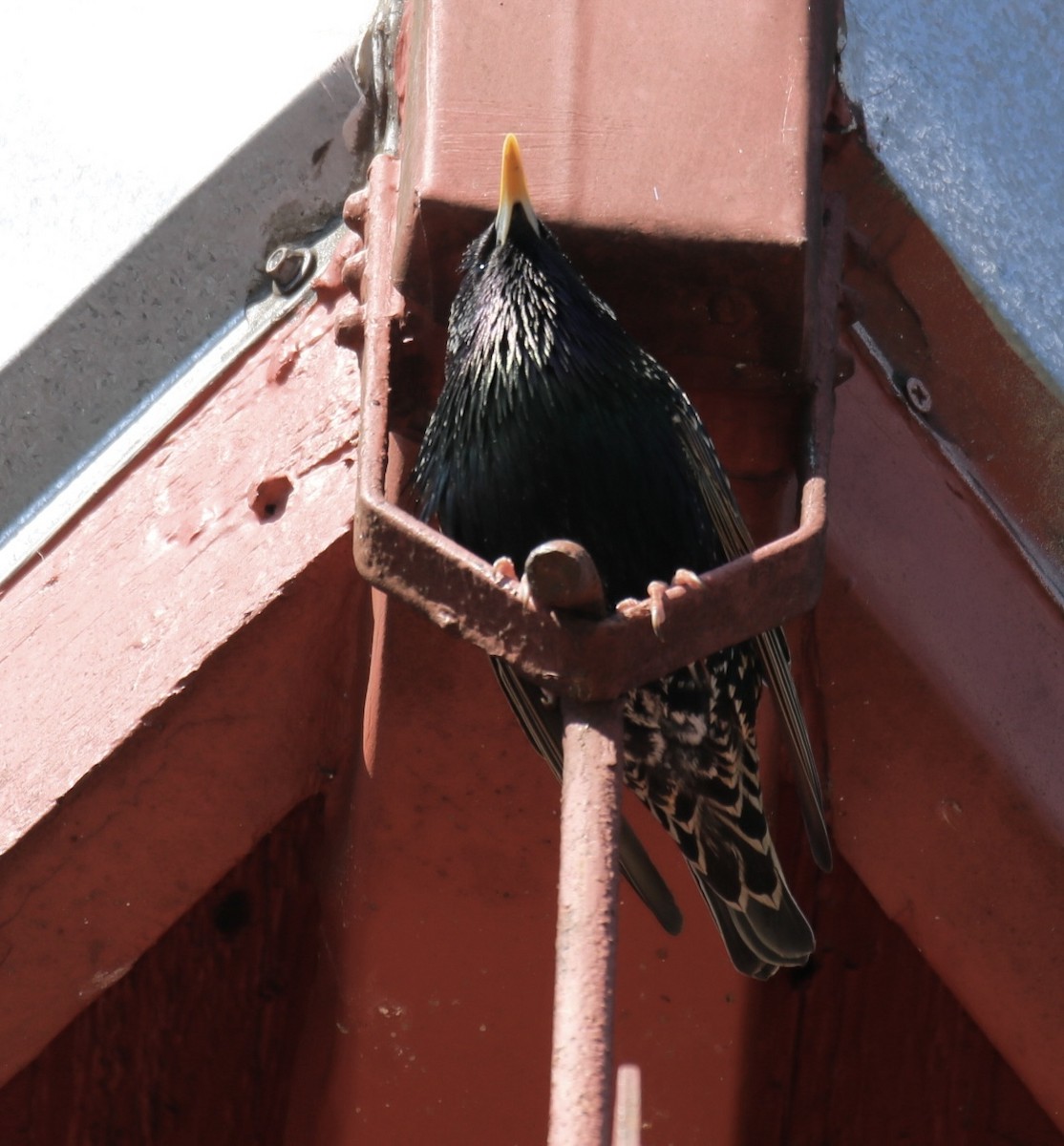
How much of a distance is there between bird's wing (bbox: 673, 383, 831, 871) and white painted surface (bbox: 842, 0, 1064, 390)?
0.58 m

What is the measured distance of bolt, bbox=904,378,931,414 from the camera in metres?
2.23

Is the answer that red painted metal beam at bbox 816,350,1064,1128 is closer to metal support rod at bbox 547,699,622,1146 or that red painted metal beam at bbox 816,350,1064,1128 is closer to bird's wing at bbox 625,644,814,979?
bird's wing at bbox 625,644,814,979

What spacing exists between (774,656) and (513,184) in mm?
585

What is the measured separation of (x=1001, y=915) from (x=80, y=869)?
1055mm

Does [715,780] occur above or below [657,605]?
below

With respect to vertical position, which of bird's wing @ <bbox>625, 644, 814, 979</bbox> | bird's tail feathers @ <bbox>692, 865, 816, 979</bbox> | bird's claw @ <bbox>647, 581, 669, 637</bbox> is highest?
bird's claw @ <bbox>647, 581, 669, 637</bbox>

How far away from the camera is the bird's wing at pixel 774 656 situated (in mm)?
1914

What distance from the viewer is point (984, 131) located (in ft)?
8.80

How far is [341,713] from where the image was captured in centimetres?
204

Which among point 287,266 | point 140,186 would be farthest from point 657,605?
point 140,186

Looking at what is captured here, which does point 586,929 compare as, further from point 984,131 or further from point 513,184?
point 984,131

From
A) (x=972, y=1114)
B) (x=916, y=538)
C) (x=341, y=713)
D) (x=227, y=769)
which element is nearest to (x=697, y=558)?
(x=916, y=538)

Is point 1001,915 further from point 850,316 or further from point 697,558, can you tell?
point 850,316

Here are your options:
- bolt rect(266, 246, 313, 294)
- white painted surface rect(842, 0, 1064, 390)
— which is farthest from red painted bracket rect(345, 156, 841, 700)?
white painted surface rect(842, 0, 1064, 390)
